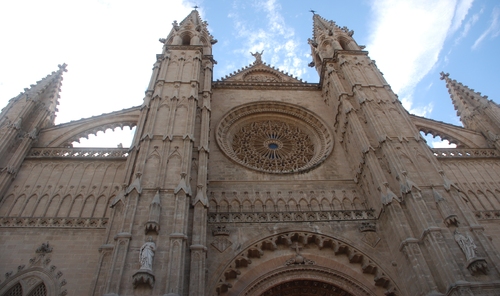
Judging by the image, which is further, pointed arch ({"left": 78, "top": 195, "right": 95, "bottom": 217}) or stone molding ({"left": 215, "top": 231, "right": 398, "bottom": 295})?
pointed arch ({"left": 78, "top": 195, "right": 95, "bottom": 217})

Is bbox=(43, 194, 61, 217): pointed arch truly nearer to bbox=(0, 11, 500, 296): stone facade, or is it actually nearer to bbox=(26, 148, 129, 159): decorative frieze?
bbox=(0, 11, 500, 296): stone facade

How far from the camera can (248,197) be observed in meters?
14.3

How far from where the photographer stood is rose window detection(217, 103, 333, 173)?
1695cm

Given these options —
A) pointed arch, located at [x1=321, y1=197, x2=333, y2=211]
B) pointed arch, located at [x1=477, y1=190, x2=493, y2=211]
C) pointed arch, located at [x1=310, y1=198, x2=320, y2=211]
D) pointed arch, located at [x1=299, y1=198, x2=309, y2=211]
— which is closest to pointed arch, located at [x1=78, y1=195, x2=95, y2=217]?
pointed arch, located at [x1=299, y1=198, x2=309, y2=211]

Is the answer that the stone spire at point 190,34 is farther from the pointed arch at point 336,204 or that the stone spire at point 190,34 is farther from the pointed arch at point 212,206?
the pointed arch at point 336,204

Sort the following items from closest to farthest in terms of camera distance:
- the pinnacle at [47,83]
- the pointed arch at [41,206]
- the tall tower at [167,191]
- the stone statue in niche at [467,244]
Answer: the tall tower at [167,191], the stone statue in niche at [467,244], the pointed arch at [41,206], the pinnacle at [47,83]

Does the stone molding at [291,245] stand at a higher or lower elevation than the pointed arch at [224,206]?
lower

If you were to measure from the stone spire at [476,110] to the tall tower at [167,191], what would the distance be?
12976 mm

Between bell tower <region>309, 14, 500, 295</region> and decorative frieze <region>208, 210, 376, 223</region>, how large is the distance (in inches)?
29.7

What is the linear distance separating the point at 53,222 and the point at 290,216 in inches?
303

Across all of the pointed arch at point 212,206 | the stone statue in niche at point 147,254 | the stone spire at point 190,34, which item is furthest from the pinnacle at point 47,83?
the stone statue in niche at point 147,254

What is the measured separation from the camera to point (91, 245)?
11977 millimetres

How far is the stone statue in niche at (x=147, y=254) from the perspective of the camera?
9805mm

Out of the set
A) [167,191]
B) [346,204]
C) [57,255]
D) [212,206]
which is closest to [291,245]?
[346,204]
